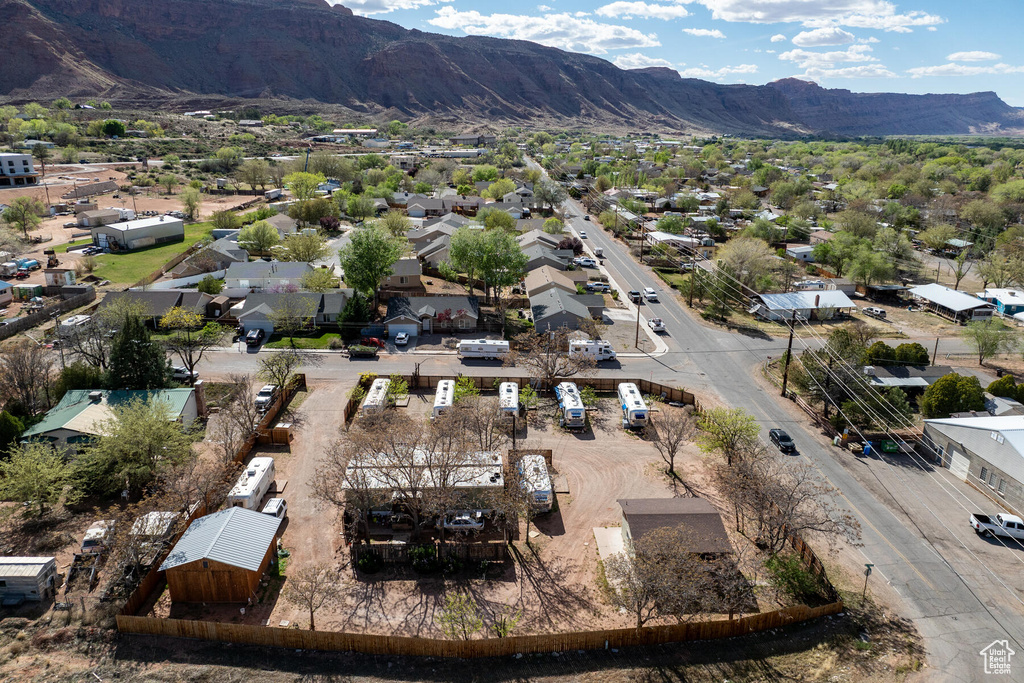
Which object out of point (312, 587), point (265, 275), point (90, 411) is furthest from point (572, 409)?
point (265, 275)

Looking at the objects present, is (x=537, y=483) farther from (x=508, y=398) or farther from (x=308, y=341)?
(x=308, y=341)

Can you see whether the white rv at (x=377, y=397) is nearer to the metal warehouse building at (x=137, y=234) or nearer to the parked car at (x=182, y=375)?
the parked car at (x=182, y=375)

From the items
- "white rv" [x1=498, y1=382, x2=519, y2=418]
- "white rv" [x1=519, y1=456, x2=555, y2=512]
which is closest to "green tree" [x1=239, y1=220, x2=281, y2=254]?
"white rv" [x1=498, y1=382, x2=519, y2=418]

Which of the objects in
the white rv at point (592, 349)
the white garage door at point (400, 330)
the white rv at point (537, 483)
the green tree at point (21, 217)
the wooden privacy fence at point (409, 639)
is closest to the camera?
the wooden privacy fence at point (409, 639)

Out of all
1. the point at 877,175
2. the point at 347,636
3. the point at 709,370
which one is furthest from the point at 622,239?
the point at 877,175

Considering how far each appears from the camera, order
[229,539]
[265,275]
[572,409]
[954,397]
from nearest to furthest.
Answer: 1. [229,539]
2. [572,409]
3. [954,397]
4. [265,275]

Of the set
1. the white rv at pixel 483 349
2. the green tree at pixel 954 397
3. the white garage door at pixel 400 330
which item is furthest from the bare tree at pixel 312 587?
the green tree at pixel 954 397

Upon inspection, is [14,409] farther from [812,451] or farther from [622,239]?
[622,239]
